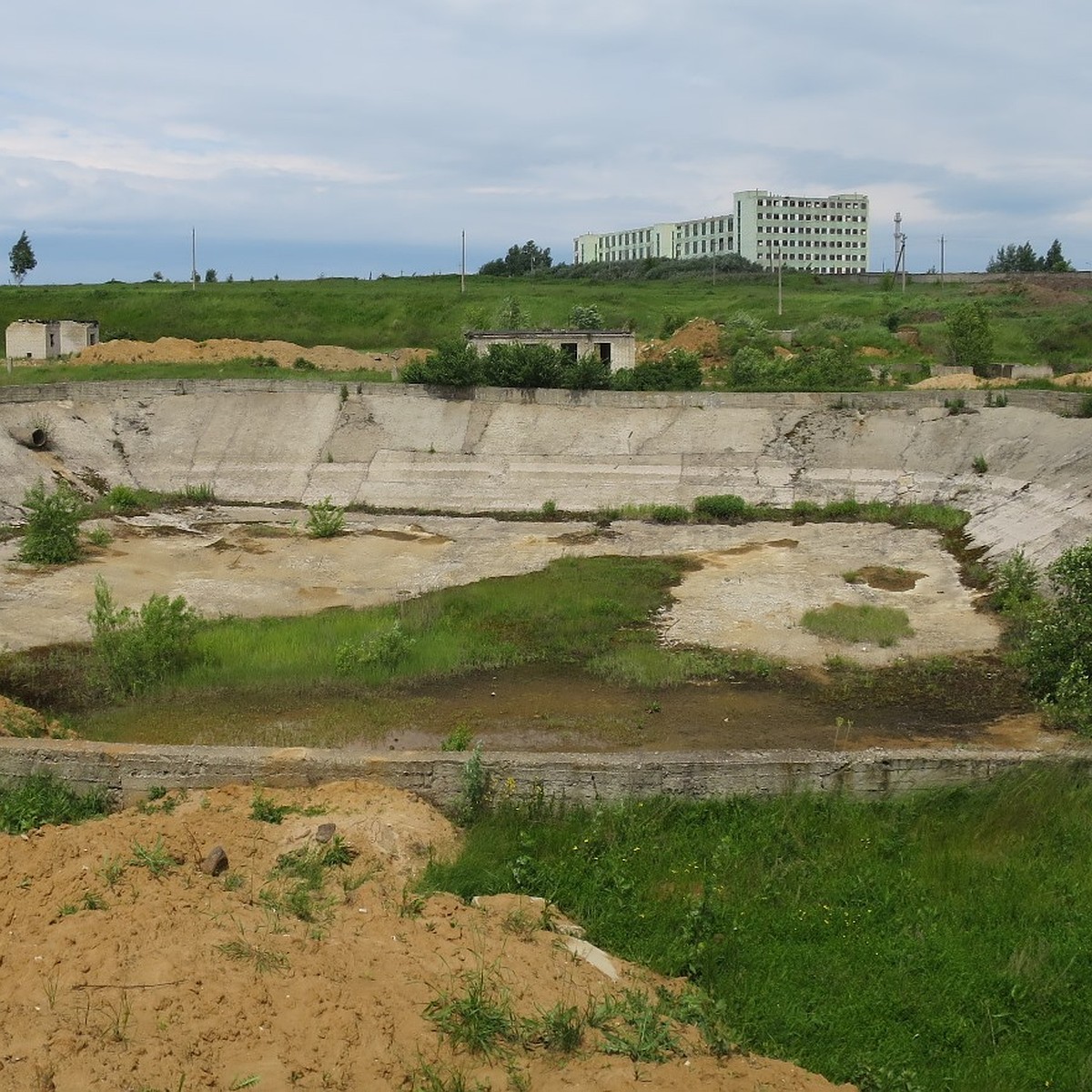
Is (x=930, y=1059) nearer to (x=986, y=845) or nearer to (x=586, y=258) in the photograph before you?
(x=986, y=845)

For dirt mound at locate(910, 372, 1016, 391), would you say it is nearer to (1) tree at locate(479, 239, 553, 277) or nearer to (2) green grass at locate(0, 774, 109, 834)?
(2) green grass at locate(0, 774, 109, 834)

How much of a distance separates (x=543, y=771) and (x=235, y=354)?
3535cm

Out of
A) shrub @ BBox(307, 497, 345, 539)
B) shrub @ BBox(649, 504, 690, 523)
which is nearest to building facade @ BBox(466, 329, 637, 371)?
shrub @ BBox(649, 504, 690, 523)

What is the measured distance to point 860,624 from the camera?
52.8 ft

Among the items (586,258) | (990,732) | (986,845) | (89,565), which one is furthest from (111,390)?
(586,258)

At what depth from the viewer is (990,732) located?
1187 centimetres

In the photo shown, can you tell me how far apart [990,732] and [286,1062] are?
28.8 feet

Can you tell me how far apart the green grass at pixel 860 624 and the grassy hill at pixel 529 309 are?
2649 centimetres

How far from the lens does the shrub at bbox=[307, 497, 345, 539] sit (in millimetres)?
22828

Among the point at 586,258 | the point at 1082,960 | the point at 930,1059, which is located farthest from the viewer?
the point at 586,258

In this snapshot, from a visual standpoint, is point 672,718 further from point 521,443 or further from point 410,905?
point 521,443

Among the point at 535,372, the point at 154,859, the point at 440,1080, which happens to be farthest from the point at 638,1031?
the point at 535,372

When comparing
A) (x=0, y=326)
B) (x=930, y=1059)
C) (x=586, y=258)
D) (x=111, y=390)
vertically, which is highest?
(x=586, y=258)

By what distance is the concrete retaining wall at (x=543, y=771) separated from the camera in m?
8.92
